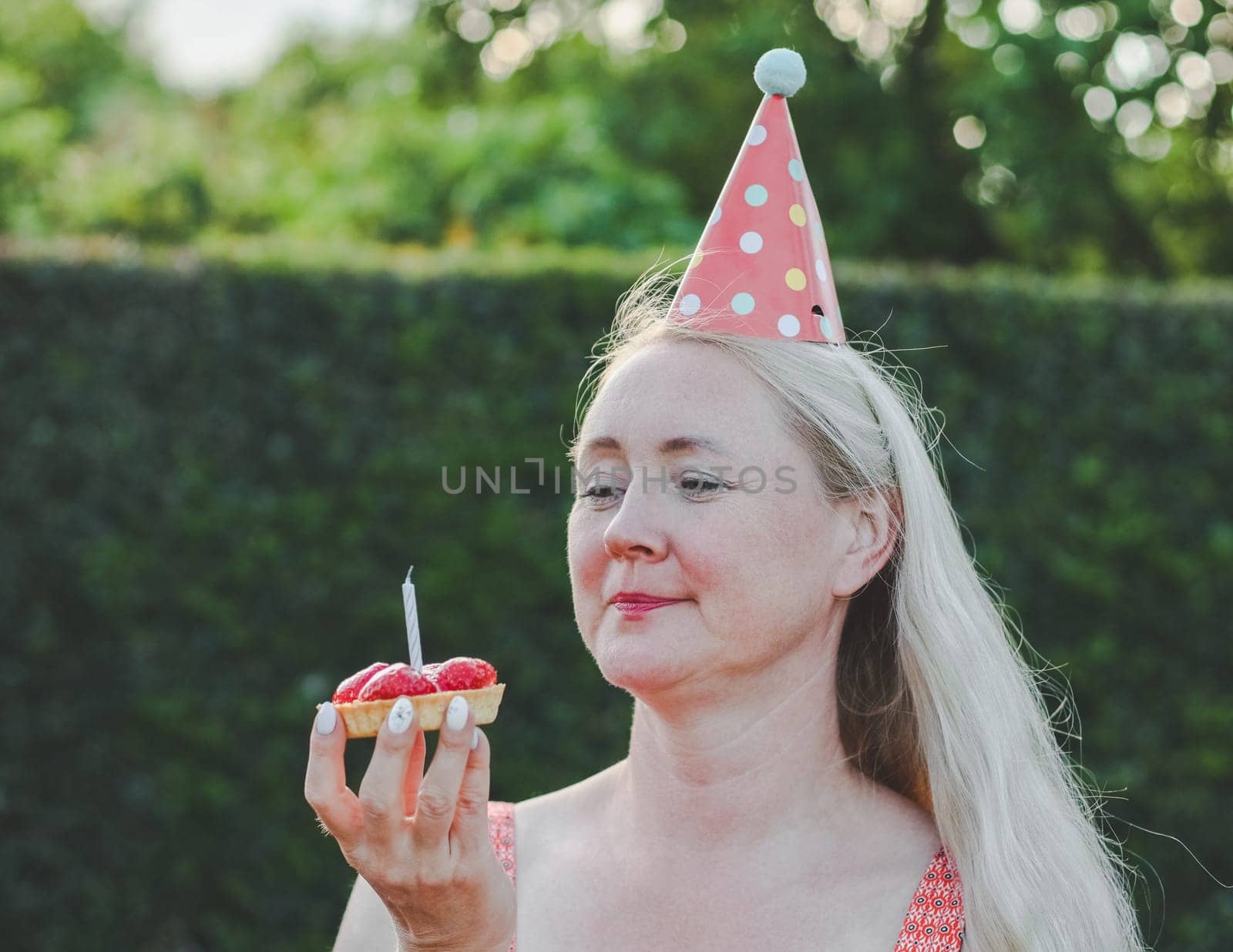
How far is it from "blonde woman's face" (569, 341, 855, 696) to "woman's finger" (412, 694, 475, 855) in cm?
32

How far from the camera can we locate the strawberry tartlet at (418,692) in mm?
1942

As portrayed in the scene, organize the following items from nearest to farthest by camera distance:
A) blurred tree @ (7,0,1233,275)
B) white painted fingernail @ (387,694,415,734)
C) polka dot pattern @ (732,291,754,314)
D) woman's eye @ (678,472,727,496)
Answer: white painted fingernail @ (387,694,415,734) → woman's eye @ (678,472,727,496) → polka dot pattern @ (732,291,754,314) → blurred tree @ (7,0,1233,275)

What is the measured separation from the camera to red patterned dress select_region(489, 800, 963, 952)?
203 cm

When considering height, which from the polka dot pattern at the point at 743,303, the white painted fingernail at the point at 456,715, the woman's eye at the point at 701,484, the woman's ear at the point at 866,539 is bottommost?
the white painted fingernail at the point at 456,715

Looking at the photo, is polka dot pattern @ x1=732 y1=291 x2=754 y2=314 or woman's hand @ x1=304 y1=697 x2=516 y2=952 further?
polka dot pattern @ x1=732 y1=291 x2=754 y2=314

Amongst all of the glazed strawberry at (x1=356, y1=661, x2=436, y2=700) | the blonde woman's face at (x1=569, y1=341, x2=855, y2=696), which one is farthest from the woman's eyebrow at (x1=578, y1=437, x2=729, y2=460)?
the glazed strawberry at (x1=356, y1=661, x2=436, y2=700)

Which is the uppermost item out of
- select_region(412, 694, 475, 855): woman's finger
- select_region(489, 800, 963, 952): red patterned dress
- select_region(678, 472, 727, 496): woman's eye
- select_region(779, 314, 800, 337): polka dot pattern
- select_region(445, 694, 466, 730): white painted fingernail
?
select_region(779, 314, 800, 337): polka dot pattern

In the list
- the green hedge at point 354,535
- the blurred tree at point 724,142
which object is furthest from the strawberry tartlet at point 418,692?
the blurred tree at point 724,142

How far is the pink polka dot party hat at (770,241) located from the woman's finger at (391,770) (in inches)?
35.3

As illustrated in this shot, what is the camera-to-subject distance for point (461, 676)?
2023 millimetres

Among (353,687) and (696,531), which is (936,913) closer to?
(696,531)

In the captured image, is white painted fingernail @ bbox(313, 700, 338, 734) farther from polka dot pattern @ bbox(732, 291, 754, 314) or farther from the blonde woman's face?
polka dot pattern @ bbox(732, 291, 754, 314)

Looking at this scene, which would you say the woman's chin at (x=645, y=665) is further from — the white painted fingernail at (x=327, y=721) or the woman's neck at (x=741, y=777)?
the white painted fingernail at (x=327, y=721)

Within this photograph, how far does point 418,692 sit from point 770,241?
3.39 ft
